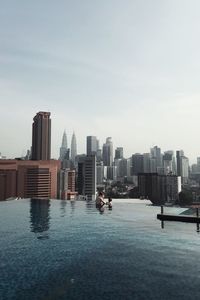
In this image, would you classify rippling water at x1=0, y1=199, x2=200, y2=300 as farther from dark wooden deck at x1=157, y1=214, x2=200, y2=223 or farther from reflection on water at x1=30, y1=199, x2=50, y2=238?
dark wooden deck at x1=157, y1=214, x2=200, y2=223

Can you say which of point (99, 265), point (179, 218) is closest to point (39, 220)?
point (179, 218)

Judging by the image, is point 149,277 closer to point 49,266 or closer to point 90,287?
point 90,287

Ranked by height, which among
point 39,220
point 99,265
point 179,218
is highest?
point 179,218

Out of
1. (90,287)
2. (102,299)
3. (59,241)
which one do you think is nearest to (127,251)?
(59,241)

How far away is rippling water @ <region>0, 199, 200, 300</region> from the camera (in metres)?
31.1

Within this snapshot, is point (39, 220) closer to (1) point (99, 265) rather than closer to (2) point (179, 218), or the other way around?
(2) point (179, 218)

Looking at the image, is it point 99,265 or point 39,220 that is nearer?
point 99,265

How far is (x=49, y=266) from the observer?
1574 inches

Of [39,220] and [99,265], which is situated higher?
[99,265]

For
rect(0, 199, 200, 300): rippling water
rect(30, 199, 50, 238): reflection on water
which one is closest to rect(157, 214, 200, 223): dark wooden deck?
rect(0, 199, 200, 300): rippling water

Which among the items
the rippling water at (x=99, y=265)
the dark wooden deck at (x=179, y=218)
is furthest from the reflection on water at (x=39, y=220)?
the dark wooden deck at (x=179, y=218)

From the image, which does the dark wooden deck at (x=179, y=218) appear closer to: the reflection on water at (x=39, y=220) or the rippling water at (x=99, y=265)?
the rippling water at (x=99, y=265)

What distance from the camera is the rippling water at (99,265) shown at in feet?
102

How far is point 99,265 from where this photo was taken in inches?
1626
